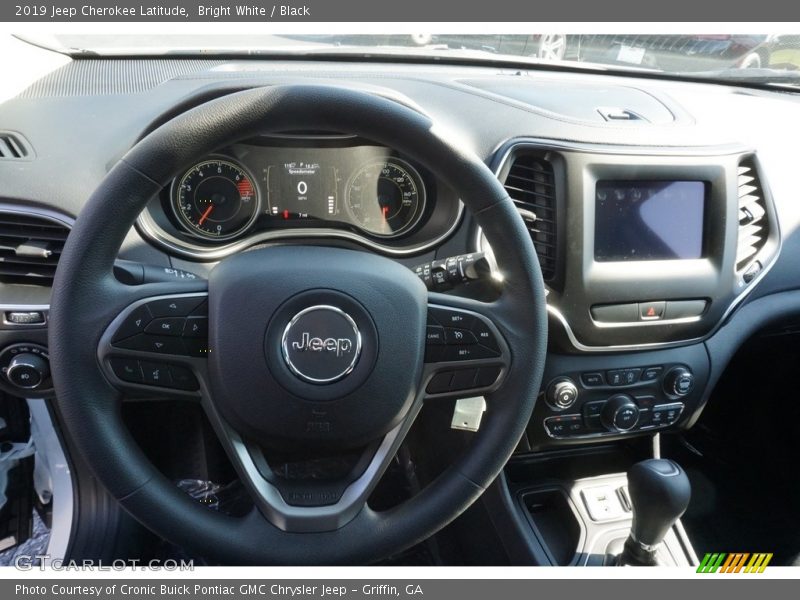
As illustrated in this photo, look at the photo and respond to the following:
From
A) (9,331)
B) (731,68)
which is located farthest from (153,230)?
(731,68)

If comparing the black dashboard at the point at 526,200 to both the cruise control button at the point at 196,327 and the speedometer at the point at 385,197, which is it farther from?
the cruise control button at the point at 196,327

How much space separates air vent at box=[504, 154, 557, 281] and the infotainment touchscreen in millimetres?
128

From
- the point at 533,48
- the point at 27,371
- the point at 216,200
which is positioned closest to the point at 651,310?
the point at 533,48

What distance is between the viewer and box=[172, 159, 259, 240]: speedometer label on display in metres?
1.65

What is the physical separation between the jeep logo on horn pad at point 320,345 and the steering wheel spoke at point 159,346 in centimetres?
16

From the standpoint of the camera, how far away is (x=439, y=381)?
4.33 feet

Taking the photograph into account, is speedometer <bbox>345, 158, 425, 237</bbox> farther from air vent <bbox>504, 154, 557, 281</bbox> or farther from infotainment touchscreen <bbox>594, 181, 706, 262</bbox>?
infotainment touchscreen <bbox>594, 181, 706, 262</bbox>

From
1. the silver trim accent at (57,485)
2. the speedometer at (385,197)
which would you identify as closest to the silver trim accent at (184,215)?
the speedometer at (385,197)

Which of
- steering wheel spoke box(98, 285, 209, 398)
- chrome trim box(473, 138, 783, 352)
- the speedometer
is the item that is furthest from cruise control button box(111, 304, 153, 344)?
chrome trim box(473, 138, 783, 352)

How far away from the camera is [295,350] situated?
Answer: 123 centimetres

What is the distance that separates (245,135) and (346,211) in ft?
1.87

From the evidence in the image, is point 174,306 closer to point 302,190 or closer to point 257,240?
point 257,240

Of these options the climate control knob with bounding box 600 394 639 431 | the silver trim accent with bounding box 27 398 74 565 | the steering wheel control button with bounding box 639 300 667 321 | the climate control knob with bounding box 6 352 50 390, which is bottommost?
the silver trim accent with bounding box 27 398 74 565

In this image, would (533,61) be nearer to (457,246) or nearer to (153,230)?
(457,246)
